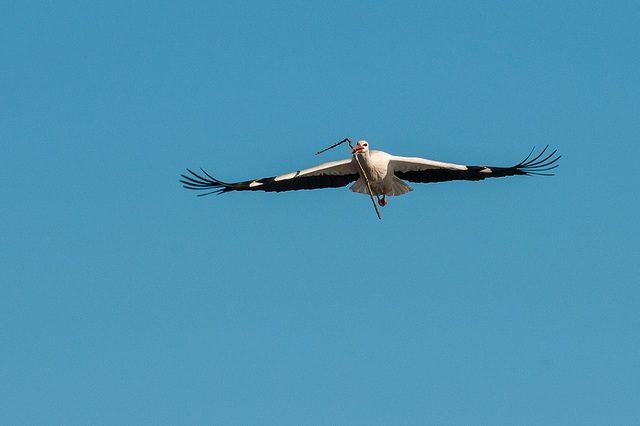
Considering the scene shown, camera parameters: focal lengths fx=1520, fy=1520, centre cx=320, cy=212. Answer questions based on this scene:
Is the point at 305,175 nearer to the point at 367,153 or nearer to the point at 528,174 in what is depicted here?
the point at 367,153

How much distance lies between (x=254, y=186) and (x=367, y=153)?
10.3 feet

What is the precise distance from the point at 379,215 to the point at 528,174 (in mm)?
4456

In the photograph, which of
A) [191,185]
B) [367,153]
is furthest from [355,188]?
[191,185]

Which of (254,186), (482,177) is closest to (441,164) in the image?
(482,177)

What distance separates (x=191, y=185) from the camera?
39469 mm

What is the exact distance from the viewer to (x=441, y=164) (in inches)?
1599

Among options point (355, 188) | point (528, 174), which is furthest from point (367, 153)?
point (528, 174)

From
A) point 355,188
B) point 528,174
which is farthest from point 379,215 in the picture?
point 528,174

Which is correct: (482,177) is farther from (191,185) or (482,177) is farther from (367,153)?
(191,185)

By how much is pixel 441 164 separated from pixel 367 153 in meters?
2.07

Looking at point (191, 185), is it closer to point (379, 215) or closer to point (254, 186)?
point (254, 186)

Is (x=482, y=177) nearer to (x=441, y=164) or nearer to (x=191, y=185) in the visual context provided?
(x=441, y=164)

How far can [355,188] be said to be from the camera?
134ft

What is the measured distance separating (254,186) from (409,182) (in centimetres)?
437
